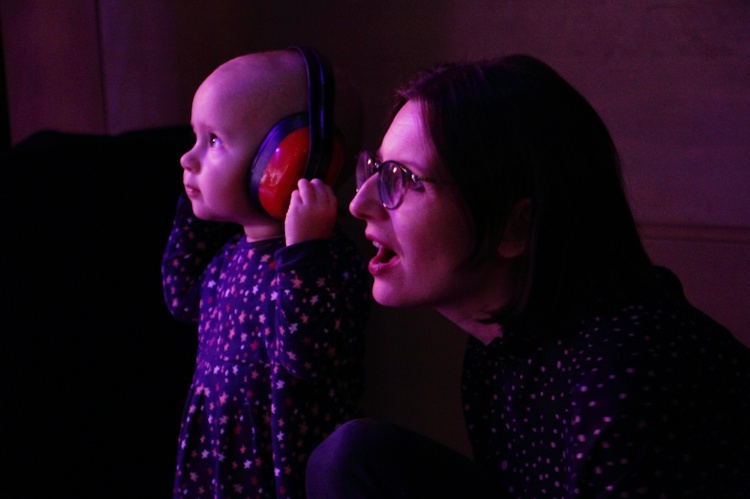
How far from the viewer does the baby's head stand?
3.41ft

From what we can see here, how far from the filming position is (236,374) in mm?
1097

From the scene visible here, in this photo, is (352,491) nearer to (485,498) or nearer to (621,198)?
(485,498)

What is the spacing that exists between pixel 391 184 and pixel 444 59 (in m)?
0.72

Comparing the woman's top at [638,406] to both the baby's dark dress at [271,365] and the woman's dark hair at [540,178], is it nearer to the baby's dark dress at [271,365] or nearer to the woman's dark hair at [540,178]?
the woman's dark hair at [540,178]

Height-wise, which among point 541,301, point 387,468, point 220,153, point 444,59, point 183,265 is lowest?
point 387,468

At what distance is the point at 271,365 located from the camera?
42.1 inches

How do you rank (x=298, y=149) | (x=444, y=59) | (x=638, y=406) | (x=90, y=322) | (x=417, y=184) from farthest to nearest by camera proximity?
(x=444, y=59)
(x=90, y=322)
(x=298, y=149)
(x=417, y=184)
(x=638, y=406)

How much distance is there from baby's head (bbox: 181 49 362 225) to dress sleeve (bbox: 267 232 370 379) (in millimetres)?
102

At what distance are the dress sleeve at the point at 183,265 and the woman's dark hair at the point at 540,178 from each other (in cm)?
57

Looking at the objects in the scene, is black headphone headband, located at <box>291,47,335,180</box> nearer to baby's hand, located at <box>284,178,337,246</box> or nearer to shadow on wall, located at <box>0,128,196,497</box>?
baby's hand, located at <box>284,178,337,246</box>

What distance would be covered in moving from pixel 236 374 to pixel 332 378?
147 millimetres

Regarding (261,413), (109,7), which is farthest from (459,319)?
(109,7)

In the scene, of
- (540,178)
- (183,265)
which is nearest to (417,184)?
(540,178)

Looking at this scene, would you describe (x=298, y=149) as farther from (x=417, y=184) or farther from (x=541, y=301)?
(x=541, y=301)
